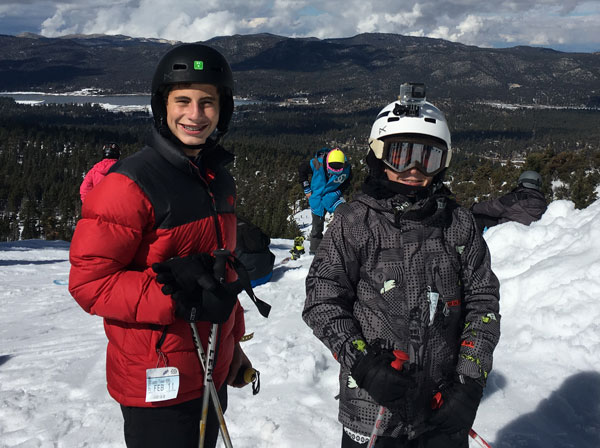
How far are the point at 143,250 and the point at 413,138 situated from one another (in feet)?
5.21

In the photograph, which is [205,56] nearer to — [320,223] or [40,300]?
[40,300]

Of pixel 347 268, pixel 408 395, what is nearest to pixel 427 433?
pixel 408 395

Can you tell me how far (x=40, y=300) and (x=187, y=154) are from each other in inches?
274

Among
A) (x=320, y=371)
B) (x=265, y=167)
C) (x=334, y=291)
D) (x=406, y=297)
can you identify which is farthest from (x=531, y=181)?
(x=265, y=167)

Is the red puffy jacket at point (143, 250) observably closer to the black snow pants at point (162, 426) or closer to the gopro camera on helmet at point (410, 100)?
the black snow pants at point (162, 426)

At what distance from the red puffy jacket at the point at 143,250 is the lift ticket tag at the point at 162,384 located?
0.02 meters

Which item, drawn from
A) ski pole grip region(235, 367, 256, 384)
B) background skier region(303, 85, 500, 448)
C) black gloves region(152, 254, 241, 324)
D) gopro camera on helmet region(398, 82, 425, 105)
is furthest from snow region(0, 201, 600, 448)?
gopro camera on helmet region(398, 82, 425, 105)

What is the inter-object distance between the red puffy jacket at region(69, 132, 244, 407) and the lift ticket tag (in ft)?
0.08

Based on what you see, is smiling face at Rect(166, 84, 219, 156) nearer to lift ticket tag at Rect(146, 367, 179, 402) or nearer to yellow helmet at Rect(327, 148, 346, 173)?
lift ticket tag at Rect(146, 367, 179, 402)

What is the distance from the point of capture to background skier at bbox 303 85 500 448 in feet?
7.20

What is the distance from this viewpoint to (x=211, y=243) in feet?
7.20

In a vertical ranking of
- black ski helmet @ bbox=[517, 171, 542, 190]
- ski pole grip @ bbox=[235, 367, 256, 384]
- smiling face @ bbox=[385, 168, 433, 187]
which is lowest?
ski pole grip @ bbox=[235, 367, 256, 384]

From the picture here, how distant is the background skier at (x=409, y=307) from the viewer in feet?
7.20

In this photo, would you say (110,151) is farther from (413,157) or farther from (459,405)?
(459,405)
